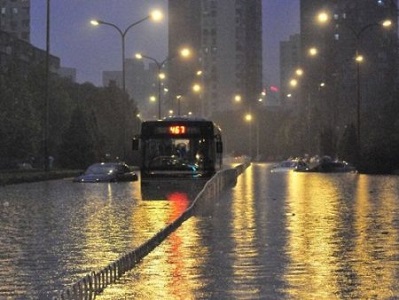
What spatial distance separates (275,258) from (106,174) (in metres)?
35.2

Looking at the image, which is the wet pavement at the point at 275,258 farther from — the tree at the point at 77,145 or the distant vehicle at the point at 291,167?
the distant vehicle at the point at 291,167

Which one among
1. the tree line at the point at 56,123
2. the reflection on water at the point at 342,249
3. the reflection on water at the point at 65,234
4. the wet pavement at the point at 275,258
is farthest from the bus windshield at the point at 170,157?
the tree line at the point at 56,123

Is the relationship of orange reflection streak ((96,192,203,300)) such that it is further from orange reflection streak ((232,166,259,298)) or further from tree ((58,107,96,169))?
tree ((58,107,96,169))

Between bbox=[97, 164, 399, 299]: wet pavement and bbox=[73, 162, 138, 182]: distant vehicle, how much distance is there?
79.6 feet

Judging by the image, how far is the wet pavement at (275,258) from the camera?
11.0 meters

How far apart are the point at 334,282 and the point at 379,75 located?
12884 centimetres

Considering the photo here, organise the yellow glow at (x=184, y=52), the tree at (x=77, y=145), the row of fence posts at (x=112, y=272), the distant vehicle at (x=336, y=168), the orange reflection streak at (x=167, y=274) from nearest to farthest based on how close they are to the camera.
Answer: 1. the row of fence posts at (x=112, y=272)
2. the orange reflection streak at (x=167, y=274)
3. the yellow glow at (x=184, y=52)
4. the distant vehicle at (x=336, y=168)
5. the tree at (x=77, y=145)

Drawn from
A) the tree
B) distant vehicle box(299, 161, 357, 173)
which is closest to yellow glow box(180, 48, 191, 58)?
the tree

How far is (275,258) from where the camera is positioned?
46.9 ft

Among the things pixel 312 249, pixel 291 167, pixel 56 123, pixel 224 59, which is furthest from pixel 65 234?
pixel 224 59

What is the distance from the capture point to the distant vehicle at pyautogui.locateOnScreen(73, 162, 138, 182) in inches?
1914

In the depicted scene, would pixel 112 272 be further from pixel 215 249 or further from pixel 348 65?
pixel 348 65

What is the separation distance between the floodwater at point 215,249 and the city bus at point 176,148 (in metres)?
7.91

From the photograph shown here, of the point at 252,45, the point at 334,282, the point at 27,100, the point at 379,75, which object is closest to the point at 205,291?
the point at 334,282
